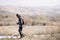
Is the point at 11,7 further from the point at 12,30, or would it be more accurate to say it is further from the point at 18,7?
the point at 12,30

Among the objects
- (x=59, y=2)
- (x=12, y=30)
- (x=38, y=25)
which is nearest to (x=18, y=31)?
(x=12, y=30)

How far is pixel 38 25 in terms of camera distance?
5598 millimetres

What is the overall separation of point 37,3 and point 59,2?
21.5 inches

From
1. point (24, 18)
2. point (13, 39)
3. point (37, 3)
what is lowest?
point (13, 39)

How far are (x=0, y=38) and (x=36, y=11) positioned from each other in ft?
3.64

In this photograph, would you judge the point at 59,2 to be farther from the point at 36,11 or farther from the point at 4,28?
the point at 4,28

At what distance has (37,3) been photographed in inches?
223

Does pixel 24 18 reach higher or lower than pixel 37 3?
lower

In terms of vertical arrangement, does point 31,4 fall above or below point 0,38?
above

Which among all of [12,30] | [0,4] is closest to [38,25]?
[12,30]

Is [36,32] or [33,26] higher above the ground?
[33,26]

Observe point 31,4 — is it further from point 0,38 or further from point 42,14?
point 0,38

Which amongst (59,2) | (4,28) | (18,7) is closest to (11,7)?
(18,7)

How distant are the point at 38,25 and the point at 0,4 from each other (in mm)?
1057
